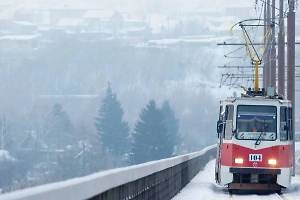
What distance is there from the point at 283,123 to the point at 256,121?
0.75 m

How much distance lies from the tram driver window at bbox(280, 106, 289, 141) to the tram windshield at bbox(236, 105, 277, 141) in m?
0.18

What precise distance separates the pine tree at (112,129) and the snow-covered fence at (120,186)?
95959 millimetres

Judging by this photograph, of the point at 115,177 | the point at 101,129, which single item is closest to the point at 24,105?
the point at 101,129

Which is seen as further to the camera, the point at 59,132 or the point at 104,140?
the point at 59,132

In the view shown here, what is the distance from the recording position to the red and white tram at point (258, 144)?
27.5 meters

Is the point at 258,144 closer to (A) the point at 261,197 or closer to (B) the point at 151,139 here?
(A) the point at 261,197

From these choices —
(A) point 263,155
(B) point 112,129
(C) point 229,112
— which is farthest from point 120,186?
(B) point 112,129

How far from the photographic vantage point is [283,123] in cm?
2778

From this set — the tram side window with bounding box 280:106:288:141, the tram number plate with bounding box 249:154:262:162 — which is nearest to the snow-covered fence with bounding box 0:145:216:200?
the tram number plate with bounding box 249:154:262:162

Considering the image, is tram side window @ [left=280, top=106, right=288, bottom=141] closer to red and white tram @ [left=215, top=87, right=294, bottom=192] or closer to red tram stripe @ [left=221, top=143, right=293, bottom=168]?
red and white tram @ [left=215, top=87, right=294, bottom=192]

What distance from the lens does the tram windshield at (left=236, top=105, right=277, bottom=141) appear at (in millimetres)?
27594

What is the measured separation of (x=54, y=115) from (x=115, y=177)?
431 ft

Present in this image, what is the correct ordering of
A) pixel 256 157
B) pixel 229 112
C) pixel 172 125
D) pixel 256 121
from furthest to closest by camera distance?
pixel 172 125 → pixel 229 112 → pixel 256 121 → pixel 256 157

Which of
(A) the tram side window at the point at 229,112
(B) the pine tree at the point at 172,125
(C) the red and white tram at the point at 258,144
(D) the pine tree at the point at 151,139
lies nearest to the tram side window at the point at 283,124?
(C) the red and white tram at the point at 258,144
